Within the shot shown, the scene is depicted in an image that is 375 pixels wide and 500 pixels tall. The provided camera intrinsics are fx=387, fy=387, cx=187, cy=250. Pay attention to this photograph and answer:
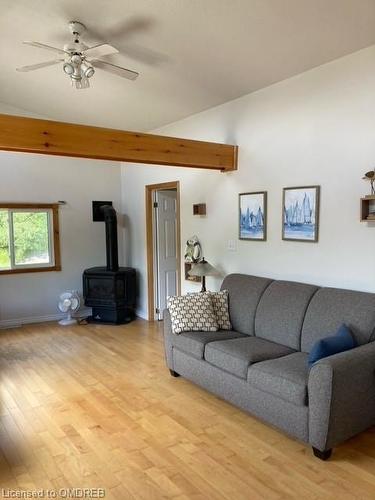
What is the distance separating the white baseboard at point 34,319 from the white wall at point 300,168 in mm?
2218

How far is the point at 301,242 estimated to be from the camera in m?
3.59

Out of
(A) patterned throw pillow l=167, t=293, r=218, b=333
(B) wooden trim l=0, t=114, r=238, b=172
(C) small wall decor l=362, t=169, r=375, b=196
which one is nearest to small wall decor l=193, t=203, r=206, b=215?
(B) wooden trim l=0, t=114, r=238, b=172

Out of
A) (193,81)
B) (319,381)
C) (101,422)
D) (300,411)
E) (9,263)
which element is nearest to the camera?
(319,381)

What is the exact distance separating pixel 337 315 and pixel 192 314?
4.18 feet

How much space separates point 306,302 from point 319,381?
0.98 m

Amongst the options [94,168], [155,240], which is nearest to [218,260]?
[155,240]

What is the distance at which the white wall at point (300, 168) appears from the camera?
3.09 metres

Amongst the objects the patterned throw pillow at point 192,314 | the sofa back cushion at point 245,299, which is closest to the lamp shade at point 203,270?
the sofa back cushion at point 245,299

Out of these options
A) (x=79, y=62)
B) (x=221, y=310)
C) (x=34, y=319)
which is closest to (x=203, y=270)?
(x=221, y=310)

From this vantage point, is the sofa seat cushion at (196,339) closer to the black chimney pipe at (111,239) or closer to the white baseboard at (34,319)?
the black chimney pipe at (111,239)

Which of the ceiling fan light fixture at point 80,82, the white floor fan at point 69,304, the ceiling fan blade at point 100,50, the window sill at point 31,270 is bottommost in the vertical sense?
the white floor fan at point 69,304

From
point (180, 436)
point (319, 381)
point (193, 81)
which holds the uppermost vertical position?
point (193, 81)

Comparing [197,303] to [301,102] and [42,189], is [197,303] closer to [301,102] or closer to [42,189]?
[301,102]

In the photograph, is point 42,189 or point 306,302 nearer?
point 306,302
